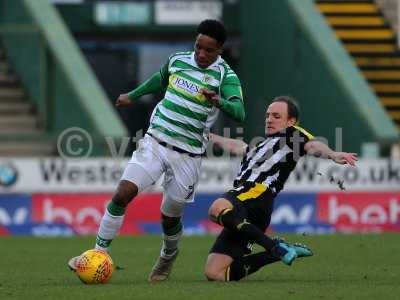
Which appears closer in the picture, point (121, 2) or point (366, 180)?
point (366, 180)

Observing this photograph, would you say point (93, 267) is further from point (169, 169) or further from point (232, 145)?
point (232, 145)

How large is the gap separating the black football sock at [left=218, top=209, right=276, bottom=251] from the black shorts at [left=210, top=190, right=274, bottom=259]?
135mm

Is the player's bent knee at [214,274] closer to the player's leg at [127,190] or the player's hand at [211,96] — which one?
the player's leg at [127,190]

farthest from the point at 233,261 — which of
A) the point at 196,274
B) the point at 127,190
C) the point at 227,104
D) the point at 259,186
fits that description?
the point at 227,104

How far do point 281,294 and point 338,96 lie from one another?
14301 millimetres

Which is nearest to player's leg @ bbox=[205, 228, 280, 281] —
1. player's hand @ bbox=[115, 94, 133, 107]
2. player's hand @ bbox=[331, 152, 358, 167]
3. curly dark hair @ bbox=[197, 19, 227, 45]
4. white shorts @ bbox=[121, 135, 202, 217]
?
white shorts @ bbox=[121, 135, 202, 217]

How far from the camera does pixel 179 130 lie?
9922 millimetres

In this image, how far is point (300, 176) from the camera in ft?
63.5

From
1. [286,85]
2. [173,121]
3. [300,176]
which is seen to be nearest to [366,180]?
[300,176]

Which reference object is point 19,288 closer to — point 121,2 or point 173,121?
point 173,121

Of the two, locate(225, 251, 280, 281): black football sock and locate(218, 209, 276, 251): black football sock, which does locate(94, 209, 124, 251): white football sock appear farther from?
locate(225, 251, 280, 281): black football sock

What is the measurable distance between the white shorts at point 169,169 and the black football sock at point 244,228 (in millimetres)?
420

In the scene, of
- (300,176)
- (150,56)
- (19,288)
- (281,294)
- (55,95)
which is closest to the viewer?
(281,294)

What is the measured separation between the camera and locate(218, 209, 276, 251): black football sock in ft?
31.1
